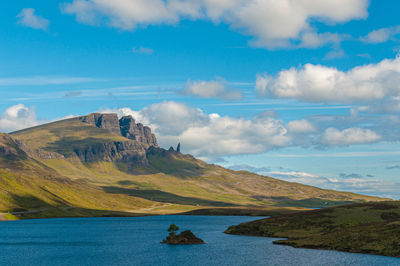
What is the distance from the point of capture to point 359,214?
607 ft

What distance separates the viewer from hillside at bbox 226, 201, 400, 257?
13450 cm

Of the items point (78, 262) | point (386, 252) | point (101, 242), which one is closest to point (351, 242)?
point (386, 252)

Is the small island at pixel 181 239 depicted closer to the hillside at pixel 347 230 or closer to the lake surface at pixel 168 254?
the lake surface at pixel 168 254

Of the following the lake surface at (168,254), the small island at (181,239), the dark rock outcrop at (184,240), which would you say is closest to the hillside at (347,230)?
the lake surface at (168,254)

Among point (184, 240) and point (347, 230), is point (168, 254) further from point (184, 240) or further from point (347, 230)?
point (347, 230)

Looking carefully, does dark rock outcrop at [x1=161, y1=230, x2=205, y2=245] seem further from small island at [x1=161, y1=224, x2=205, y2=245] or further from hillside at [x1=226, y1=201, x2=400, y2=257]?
hillside at [x1=226, y1=201, x2=400, y2=257]

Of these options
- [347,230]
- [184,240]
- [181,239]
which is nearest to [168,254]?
[184,240]

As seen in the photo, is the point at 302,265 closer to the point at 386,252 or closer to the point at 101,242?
the point at 386,252

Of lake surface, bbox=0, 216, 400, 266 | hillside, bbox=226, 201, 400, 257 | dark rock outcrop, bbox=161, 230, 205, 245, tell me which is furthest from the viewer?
dark rock outcrop, bbox=161, 230, 205, 245

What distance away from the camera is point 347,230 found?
158 meters

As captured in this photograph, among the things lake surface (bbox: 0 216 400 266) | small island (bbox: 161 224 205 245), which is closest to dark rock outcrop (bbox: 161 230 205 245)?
small island (bbox: 161 224 205 245)

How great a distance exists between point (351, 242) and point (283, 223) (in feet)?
190

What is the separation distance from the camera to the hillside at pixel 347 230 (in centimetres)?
13450

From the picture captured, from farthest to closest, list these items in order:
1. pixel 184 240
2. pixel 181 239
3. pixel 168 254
A: pixel 181 239
pixel 184 240
pixel 168 254
